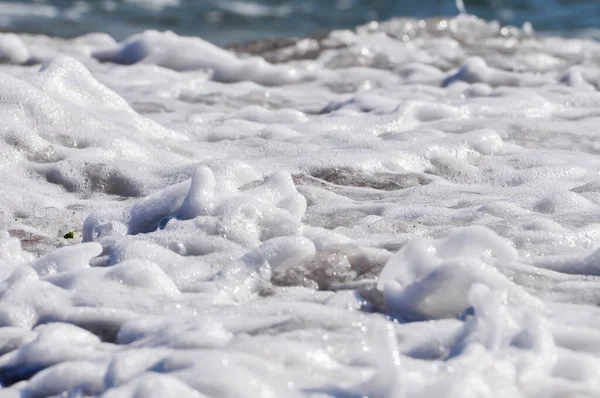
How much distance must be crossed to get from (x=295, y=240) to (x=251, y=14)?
9651 millimetres

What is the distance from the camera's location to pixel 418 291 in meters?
2.06

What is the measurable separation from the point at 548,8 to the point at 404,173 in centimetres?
933

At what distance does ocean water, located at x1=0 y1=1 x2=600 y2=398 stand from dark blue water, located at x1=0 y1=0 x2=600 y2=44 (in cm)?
500

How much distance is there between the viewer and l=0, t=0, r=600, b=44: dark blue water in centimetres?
1032

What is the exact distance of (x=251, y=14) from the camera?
11.7m

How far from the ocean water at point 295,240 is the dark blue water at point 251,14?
500 centimetres

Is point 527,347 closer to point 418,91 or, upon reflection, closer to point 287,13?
point 418,91

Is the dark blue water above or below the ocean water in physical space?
below

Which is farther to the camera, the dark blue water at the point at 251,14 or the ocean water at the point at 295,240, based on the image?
the dark blue water at the point at 251,14

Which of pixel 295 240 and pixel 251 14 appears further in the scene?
pixel 251 14

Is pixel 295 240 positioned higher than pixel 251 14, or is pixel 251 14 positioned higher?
pixel 295 240

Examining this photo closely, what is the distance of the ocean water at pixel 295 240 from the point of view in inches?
69.5

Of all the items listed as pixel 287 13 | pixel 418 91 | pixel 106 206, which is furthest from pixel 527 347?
pixel 287 13

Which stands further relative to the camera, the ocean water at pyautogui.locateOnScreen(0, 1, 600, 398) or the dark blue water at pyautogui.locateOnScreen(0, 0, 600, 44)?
the dark blue water at pyautogui.locateOnScreen(0, 0, 600, 44)
